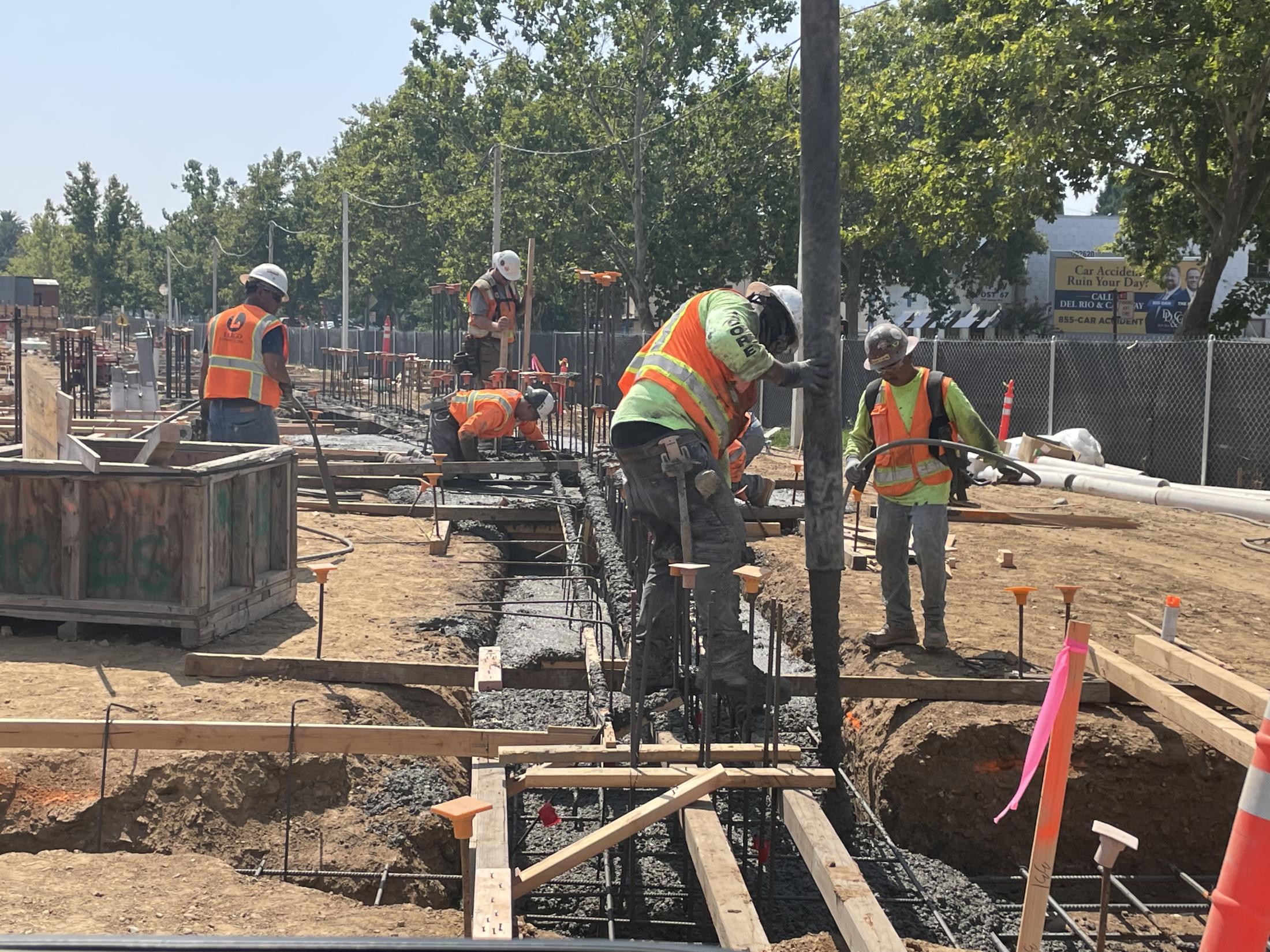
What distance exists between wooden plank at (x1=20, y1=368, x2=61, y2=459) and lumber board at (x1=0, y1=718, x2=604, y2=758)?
2.57 metres

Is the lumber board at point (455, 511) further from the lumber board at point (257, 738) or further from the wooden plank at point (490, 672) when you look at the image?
the lumber board at point (257, 738)

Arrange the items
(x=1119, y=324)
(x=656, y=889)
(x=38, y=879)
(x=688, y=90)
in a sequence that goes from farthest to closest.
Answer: (x=1119, y=324), (x=688, y=90), (x=656, y=889), (x=38, y=879)

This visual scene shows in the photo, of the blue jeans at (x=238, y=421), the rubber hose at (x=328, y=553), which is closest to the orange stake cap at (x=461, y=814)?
the rubber hose at (x=328, y=553)

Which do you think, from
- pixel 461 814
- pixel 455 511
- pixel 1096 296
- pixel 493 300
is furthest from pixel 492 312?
pixel 1096 296

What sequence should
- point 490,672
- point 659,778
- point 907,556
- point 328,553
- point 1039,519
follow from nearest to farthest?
point 659,778, point 490,672, point 907,556, point 328,553, point 1039,519

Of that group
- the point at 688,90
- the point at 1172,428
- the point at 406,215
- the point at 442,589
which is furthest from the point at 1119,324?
the point at 442,589

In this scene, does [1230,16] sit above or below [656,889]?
above

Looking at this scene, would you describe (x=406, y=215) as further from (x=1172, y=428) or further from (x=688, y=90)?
(x=1172, y=428)

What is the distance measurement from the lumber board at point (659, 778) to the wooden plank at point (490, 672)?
110cm

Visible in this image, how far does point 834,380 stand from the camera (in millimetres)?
5230

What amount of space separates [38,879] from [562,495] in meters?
8.55

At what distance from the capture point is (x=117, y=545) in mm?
6738

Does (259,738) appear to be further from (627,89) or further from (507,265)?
(627,89)

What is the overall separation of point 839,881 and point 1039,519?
29.0ft
